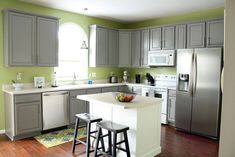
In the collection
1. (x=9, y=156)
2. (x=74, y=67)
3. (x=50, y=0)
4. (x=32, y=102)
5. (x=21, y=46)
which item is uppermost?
(x=50, y=0)

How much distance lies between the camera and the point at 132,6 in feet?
14.8

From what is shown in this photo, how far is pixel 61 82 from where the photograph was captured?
16.1ft

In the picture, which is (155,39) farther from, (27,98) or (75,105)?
(27,98)

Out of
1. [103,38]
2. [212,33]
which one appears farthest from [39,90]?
[212,33]

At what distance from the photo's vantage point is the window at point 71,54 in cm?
496

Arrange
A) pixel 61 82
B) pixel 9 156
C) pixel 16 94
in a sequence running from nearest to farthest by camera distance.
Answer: pixel 9 156 < pixel 16 94 < pixel 61 82

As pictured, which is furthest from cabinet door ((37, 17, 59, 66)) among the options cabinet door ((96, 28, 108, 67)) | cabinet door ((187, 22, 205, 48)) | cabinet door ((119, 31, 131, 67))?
cabinet door ((187, 22, 205, 48))

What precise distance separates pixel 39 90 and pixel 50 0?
6.08 ft

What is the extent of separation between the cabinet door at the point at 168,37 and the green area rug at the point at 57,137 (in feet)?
9.50

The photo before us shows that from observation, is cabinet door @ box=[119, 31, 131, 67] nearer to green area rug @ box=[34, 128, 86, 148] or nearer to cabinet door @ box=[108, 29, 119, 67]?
cabinet door @ box=[108, 29, 119, 67]

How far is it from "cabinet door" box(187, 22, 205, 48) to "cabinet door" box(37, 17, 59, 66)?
3.03 m

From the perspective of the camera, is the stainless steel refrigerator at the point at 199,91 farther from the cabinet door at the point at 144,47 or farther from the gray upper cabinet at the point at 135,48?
the gray upper cabinet at the point at 135,48

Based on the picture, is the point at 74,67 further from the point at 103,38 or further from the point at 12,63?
the point at 12,63

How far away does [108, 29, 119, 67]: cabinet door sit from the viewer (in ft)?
18.6
